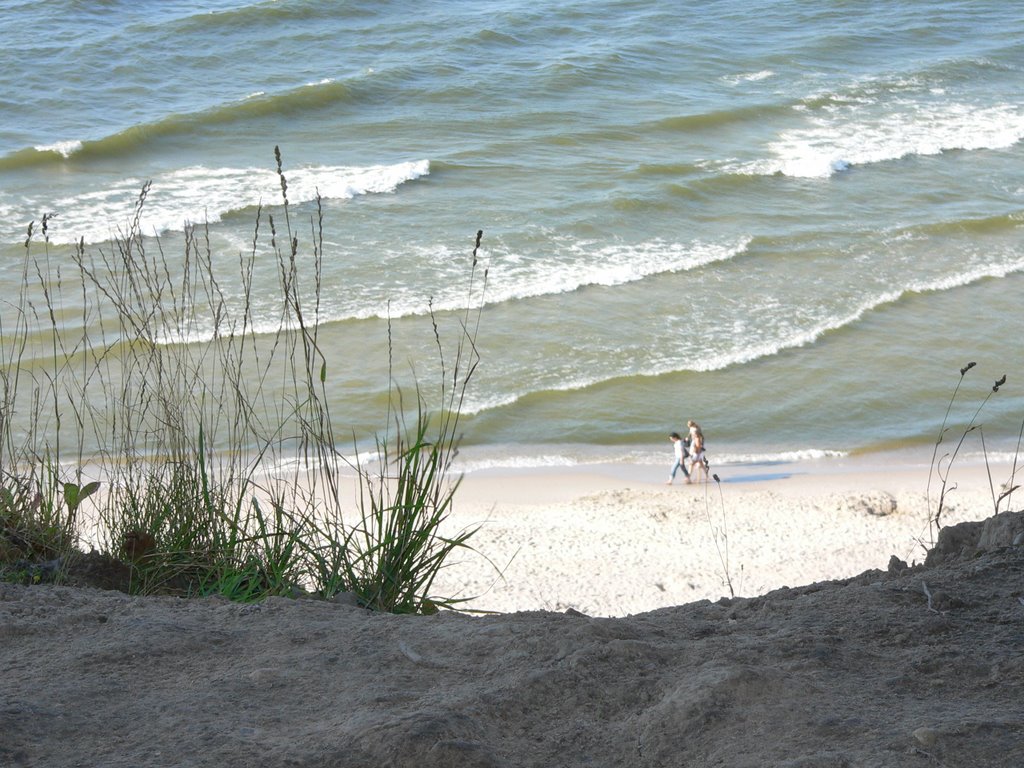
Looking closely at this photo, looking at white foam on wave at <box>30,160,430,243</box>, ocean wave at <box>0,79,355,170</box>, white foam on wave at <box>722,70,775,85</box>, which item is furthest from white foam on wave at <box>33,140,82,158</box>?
white foam on wave at <box>722,70,775,85</box>

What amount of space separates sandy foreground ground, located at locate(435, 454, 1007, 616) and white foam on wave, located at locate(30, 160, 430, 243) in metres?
8.58

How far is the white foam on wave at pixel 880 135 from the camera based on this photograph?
2219 centimetres

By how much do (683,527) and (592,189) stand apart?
34.7 feet

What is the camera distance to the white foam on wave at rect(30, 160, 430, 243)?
703 inches

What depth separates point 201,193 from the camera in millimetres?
19484

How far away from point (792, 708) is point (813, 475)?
370 inches

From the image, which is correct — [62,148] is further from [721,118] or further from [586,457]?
[586,457]

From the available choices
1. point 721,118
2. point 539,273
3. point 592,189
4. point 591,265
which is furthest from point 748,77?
point 539,273

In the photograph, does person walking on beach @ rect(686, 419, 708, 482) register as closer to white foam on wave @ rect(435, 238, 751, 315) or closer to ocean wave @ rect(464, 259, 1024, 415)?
ocean wave @ rect(464, 259, 1024, 415)

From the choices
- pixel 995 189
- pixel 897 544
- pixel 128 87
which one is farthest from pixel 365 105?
pixel 897 544

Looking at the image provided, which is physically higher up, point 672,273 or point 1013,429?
point 672,273

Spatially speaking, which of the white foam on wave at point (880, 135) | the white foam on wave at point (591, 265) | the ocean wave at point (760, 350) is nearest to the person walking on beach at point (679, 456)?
the ocean wave at point (760, 350)

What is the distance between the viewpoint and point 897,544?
10.3 m

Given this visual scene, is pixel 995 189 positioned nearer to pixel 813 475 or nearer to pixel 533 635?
pixel 813 475
